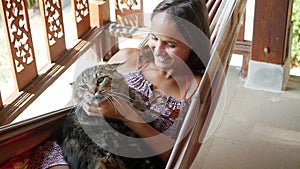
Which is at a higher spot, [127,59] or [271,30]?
[127,59]

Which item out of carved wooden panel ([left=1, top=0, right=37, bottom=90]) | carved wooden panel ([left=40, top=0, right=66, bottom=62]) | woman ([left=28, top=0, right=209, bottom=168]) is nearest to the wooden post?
carved wooden panel ([left=40, top=0, right=66, bottom=62])

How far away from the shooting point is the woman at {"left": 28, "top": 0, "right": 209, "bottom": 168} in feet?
4.56

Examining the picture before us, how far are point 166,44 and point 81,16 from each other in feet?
3.57

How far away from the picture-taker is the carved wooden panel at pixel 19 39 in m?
1.90

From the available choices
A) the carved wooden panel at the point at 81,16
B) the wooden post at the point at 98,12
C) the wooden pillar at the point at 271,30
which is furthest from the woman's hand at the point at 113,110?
the wooden pillar at the point at 271,30

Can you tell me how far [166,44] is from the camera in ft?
5.01

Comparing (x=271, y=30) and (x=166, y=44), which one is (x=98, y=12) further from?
(x=166, y=44)

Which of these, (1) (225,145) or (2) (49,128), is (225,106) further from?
(2) (49,128)

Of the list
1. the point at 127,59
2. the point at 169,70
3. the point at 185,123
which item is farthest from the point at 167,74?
the point at 185,123

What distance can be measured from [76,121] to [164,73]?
1.19 feet

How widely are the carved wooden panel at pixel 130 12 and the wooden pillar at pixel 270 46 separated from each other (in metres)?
0.66

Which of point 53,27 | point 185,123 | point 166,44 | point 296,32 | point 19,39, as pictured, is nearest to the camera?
point 185,123

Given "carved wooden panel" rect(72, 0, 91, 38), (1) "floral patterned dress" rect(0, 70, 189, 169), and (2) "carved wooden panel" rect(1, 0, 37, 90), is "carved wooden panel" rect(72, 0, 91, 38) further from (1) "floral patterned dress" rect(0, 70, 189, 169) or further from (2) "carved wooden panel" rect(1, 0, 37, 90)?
(1) "floral patterned dress" rect(0, 70, 189, 169)

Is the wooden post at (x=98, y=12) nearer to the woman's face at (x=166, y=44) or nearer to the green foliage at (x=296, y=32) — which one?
the woman's face at (x=166, y=44)
